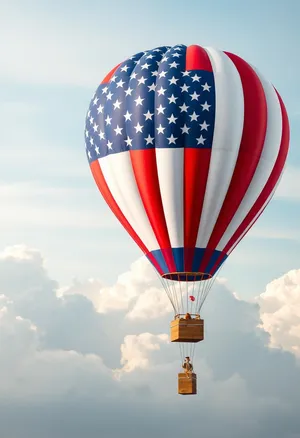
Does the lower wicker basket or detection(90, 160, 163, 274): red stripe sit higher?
detection(90, 160, 163, 274): red stripe

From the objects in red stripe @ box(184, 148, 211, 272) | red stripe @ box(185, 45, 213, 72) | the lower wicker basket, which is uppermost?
red stripe @ box(185, 45, 213, 72)

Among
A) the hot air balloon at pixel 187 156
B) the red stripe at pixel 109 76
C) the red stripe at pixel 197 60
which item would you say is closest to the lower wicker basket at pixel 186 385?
the hot air balloon at pixel 187 156

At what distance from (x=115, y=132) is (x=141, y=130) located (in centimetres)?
152

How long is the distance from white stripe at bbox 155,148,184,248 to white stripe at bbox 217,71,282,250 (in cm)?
229

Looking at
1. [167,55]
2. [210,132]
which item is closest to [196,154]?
[210,132]

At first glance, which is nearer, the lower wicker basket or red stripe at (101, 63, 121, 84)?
the lower wicker basket

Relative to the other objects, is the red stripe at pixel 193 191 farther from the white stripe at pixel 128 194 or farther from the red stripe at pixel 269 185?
the red stripe at pixel 269 185

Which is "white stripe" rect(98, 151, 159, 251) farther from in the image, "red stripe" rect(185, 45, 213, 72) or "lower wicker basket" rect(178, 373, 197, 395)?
"lower wicker basket" rect(178, 373, 197, 395)

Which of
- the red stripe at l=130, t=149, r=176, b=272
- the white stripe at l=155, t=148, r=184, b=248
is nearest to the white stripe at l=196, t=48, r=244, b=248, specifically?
the white stripe at l=155, t=148, r=184, b=248

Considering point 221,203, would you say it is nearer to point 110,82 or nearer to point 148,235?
point 148,235

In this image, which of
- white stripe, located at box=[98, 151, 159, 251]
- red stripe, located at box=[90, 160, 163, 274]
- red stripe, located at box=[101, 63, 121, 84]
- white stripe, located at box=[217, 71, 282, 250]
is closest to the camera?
white stripe, located at box=[98, 151, 159, 251]

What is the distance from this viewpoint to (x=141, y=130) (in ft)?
209

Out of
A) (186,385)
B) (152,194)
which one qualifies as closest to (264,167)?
(152,194)

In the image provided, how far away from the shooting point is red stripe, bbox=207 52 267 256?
6406 centimetres
